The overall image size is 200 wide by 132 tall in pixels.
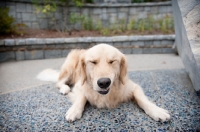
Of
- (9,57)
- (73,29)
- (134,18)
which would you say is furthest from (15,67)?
(134,18)

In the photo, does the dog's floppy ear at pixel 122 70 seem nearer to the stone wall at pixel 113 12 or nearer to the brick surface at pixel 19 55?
the brick surface at pixel 19 55

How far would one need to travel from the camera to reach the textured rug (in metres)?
1.73

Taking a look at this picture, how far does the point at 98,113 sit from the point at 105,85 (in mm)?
492

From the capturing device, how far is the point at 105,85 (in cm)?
172

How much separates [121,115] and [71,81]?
5.51ft

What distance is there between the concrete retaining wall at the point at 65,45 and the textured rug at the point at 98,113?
296 cm

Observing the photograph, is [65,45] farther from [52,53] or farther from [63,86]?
[63,86]

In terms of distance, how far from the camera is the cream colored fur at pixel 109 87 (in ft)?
6.02

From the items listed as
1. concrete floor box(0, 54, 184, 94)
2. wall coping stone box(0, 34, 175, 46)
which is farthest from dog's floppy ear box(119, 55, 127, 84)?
wall coping stone box(0, 34, 175, 46)

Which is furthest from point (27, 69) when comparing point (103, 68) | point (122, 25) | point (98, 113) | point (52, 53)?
point (122, 25)

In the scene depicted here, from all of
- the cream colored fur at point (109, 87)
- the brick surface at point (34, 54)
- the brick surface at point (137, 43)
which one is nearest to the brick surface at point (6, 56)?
the brick surface at point (34, 54)

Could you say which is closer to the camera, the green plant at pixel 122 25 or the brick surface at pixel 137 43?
the brick surface at pixel 137 43

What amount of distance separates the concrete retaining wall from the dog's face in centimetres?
385

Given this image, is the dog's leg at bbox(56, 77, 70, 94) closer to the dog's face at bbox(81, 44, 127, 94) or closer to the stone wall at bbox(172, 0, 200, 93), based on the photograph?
the dog's face at bbox(81, 44, 127, 94)
